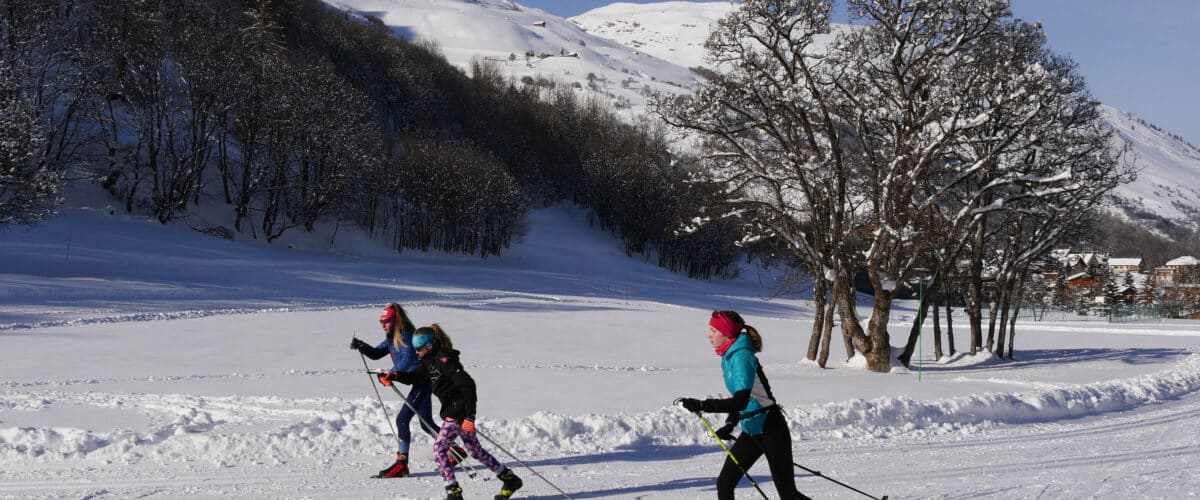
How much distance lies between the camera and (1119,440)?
12.5 metres

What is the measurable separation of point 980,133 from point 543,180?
3112 inches

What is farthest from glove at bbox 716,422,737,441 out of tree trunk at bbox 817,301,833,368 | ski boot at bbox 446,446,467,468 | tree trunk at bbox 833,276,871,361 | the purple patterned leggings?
tree trunk at bbox 817,301,833,368

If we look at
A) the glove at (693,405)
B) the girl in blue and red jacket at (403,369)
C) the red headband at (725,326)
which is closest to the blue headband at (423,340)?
the girl in blue and red jacket at (403,369)

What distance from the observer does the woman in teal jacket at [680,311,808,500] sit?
6.38 meters

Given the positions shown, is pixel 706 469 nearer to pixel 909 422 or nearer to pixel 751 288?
pixel 909 422

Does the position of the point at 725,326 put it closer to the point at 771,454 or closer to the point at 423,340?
the point at 771,454

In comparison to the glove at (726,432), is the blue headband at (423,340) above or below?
above

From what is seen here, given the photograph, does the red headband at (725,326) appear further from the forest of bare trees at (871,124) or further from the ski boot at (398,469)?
the forest of bare trees at (871,124)

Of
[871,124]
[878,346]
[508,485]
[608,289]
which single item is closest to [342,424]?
[508,485]

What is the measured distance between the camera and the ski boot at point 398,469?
899cm

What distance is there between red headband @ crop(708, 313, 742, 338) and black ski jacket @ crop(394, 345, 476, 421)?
107 inches

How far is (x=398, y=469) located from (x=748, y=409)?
4.24 metres

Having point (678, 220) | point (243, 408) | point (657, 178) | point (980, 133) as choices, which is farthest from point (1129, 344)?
point (657, 178)

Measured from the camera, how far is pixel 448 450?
812 cm
